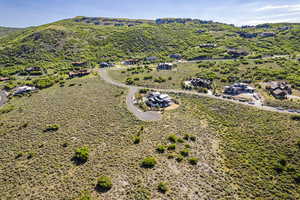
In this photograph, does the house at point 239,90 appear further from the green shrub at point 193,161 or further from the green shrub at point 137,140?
the green shrub at point 137,140

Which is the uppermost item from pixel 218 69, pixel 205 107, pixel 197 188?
pixel 218 69

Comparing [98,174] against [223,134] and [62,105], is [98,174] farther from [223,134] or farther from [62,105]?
[62,105]

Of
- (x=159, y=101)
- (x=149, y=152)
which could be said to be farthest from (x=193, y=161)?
(x=159, y=101)

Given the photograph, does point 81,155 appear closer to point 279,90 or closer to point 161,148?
point 161,148

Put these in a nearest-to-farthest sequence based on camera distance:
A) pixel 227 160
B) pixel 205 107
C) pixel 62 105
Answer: pixel 227 160
pixel 205 107
pixel 62 105

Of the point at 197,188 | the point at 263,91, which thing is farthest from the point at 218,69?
the point at 197,188

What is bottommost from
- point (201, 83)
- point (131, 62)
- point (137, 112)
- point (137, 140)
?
point (137, 140)

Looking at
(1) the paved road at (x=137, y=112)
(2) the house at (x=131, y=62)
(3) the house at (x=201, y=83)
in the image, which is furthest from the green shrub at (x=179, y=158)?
(2) the house at (x=131, y=62)

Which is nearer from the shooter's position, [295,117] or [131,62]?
[295,117]
